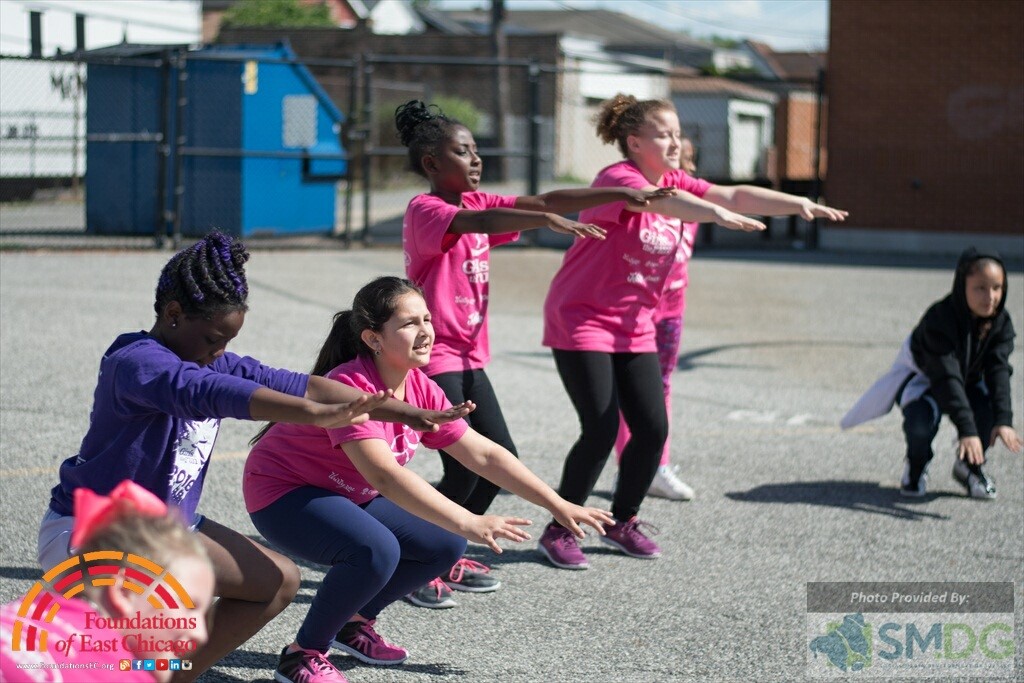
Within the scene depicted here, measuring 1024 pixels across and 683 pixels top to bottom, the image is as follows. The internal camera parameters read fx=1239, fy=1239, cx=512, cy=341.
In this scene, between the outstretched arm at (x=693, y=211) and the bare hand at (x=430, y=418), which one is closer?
the bare hand at (x=430, y=418)

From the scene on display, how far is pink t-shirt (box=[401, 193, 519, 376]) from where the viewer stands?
477 cm

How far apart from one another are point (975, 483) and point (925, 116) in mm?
12899

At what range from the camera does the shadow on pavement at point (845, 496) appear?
6355 millimetres

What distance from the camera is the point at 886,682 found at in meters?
4.23

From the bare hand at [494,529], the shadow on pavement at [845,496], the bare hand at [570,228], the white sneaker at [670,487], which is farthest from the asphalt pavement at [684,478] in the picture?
the bare hand at [570,228]

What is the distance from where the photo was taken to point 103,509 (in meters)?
2.27

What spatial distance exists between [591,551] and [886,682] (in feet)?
5.49

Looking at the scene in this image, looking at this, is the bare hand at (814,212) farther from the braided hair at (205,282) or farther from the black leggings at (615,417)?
the braided hair at (205,282)

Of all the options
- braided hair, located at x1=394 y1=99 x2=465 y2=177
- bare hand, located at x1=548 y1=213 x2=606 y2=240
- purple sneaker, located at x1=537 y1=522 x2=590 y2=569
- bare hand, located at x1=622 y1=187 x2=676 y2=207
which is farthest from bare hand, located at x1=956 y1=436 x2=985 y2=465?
braided hair, located at x1=394 y1=99 x2=465 y2=177

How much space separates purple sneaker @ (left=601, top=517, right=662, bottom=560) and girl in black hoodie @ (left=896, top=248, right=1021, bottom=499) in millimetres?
1810

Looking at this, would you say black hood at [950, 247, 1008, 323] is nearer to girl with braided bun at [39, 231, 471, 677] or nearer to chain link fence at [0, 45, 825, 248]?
girl with braided bun at [39, 231, 471, 677]

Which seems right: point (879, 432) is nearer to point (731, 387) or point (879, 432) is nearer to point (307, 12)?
point (731, 387)

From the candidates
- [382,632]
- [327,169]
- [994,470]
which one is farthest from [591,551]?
[327,169]

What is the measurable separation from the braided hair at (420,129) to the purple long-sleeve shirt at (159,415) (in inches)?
68.5
